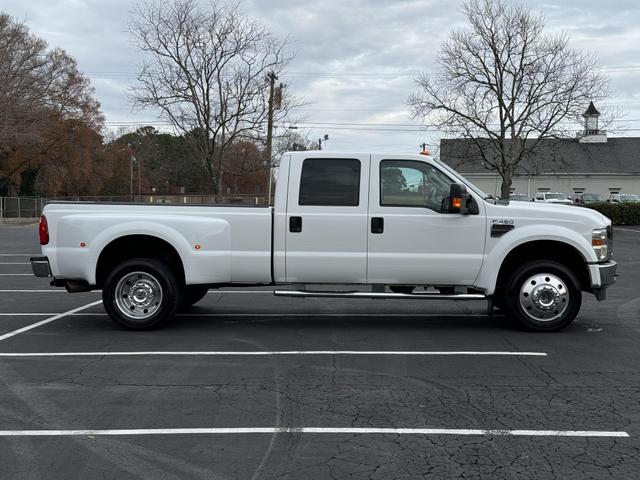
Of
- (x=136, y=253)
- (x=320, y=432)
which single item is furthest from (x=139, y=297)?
(x=320, y=432)

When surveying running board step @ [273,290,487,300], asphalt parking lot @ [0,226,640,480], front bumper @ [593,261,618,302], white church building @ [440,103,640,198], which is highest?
white church building @ [440,103,640,198]

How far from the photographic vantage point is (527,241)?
774cm

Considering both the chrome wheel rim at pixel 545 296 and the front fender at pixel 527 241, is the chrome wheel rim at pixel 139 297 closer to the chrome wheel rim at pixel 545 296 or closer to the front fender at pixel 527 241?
the front fender at pixel 527 241

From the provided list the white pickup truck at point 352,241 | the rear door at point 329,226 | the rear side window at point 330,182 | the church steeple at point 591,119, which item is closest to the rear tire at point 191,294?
the white pickup truck at point 352,241

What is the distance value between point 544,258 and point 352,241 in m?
2.49

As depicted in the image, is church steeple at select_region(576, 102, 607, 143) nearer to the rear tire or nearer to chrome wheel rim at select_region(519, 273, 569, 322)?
Answer: chrome wheel rim at select_region(519, 273, 569, 322)

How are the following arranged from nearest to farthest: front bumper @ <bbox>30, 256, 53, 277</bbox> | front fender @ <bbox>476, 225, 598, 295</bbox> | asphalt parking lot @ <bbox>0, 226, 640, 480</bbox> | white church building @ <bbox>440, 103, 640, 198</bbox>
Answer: asphalt parking lot @ <bbox>0, 226, 640, 480</bbox> < front fender @ <bbox>476, 225, 598, 295</bbox> < front bumper @ <bbox>30, 256, 53, 277</bbox> < white church building @ <bbox>440, 103, 640, 198</bbox>

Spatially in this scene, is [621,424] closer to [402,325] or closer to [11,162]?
[402,325]

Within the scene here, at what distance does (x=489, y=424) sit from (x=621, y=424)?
97 cm

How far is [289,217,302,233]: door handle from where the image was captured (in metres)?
7.79

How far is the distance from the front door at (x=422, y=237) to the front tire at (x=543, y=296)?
1.93 ft

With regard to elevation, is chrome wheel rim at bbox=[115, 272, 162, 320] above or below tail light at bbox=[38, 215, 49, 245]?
below

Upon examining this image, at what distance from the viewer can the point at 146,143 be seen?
324 ft

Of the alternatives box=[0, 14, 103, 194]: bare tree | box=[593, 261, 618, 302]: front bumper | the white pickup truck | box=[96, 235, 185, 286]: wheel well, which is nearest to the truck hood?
the white pickup truck
